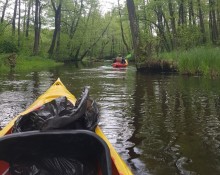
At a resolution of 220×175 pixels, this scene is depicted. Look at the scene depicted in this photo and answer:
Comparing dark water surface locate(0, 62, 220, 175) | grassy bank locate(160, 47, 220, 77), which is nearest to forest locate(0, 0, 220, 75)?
grassy bank locate(160, 47, 220, 77)

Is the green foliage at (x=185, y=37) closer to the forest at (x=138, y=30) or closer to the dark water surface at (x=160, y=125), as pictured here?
the forest at (x=138, y=30)

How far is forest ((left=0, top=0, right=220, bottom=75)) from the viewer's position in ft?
51.5

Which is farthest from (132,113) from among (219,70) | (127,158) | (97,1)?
(97,1)

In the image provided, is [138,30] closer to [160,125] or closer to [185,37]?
[185,37]

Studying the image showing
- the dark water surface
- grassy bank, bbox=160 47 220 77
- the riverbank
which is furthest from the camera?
the riverbank

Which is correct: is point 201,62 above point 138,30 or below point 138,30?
below

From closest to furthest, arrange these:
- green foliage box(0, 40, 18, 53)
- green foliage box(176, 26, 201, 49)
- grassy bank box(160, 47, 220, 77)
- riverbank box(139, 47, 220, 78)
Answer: grassy bank box(160, 47, 220, 77) < riverbank box(139, 47, 220, 78) < green foliage box(176, 26, 201, 49) < green foliage box(0, 40, 18, 53)

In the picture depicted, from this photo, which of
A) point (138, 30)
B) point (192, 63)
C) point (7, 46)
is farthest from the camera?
point (7, 46)

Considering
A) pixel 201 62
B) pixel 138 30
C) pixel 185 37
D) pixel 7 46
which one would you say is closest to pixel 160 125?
pixel 201 62

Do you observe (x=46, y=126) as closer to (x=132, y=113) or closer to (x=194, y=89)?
(x=132, y=113)

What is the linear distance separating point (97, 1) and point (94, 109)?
133 ft

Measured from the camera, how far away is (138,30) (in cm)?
1588

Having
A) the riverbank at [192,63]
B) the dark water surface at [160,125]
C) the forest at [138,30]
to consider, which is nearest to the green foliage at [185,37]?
the forest at [138,30]

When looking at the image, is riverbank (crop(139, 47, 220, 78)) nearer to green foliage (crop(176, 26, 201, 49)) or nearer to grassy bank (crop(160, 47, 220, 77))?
grassy bank (crop(160, 47, 220, 77))
